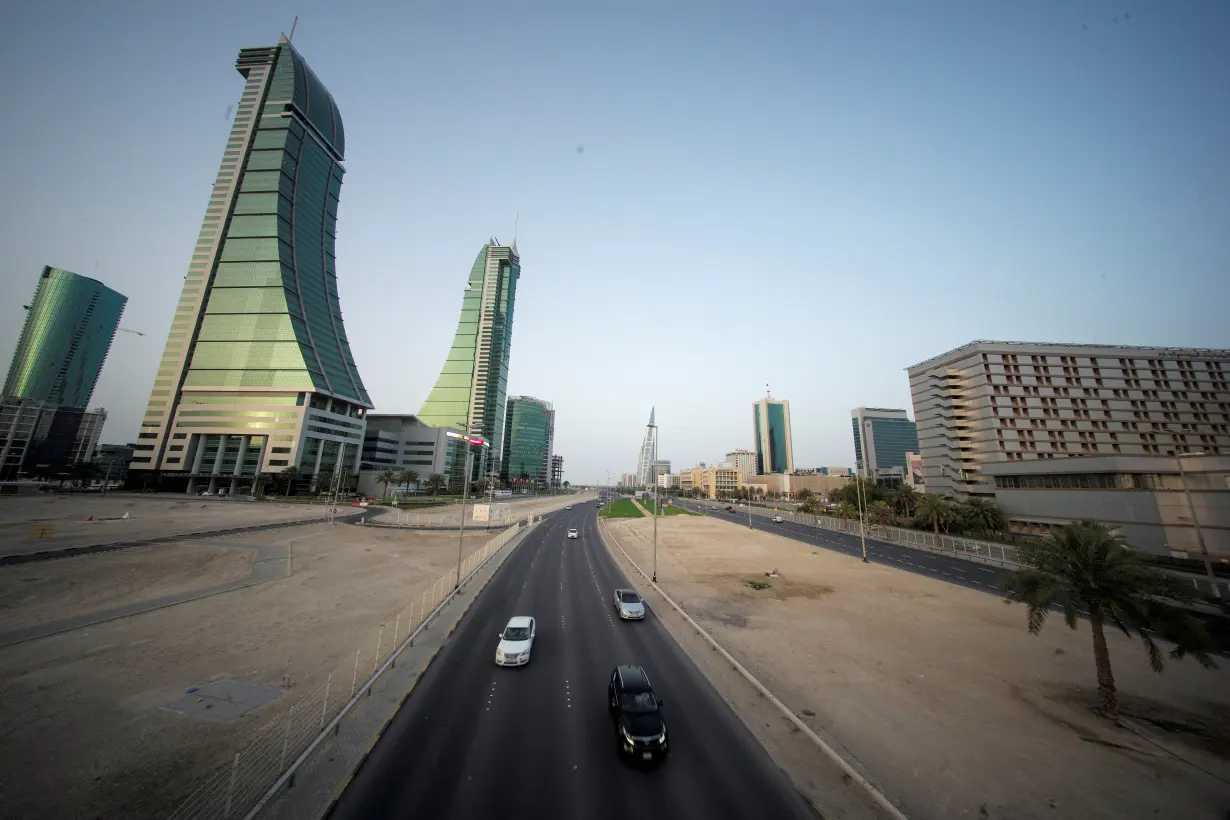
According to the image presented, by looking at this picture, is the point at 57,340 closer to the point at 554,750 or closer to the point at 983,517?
the point at 554,750

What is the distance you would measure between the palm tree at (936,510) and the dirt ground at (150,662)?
62.0 m

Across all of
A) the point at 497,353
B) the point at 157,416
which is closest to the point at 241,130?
the point at 157,416

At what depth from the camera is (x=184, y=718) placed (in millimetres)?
13141

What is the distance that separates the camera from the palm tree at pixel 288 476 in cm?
10156

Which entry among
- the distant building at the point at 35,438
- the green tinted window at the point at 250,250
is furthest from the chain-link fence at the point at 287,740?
the distant building at the point at 35,438

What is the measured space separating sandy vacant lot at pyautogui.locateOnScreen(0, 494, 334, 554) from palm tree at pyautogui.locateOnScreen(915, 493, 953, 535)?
292ft

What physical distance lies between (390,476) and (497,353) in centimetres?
8801

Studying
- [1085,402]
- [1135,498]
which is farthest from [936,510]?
[1085,402]

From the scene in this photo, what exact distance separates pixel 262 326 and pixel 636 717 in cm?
13746

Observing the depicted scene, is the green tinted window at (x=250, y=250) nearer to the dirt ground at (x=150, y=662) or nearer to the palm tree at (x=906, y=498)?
the dirt ground at (x=150, y=662)

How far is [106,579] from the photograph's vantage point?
2752 cm

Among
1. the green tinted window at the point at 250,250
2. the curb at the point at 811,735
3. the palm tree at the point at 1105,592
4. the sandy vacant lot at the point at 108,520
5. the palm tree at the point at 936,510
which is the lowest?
the curb at the point at 811,735

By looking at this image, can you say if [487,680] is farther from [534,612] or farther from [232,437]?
[232,437]

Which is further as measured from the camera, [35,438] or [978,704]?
[35,438]
